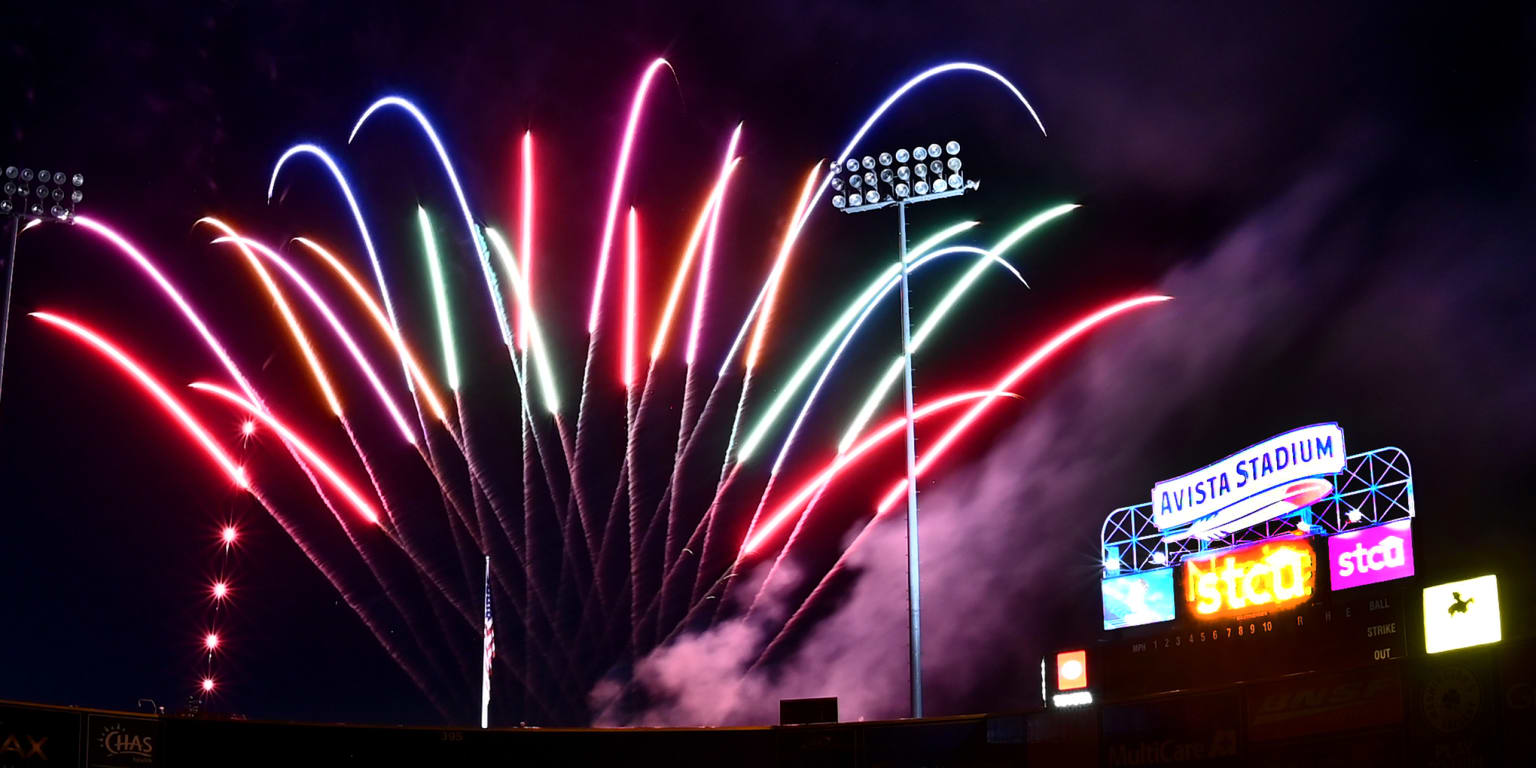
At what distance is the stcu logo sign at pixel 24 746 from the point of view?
596 inches

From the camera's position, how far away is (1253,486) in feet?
123

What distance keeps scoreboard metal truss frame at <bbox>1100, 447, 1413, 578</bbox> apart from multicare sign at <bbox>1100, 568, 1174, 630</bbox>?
0.32 meters

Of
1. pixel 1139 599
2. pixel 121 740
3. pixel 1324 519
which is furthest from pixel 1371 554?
pixel 121 740

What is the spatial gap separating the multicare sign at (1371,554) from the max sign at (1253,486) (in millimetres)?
1195

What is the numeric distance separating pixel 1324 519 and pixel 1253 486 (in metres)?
1.71

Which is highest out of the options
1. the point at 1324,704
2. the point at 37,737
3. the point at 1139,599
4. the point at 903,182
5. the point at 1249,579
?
the point at 903,182

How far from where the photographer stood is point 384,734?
18.1 meters

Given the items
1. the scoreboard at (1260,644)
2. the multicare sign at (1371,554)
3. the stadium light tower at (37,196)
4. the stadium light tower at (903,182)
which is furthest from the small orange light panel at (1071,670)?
the stadium light tower at (37,196)

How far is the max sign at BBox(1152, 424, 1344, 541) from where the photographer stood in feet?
117

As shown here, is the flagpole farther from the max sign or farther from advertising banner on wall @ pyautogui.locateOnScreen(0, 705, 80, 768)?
advertising banner on wall @ pyautogui.locateOnScreen(0, 705, 80, 768)

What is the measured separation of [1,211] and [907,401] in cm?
1740

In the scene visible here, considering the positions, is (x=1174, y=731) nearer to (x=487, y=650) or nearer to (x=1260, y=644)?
(x=1260, y=644)

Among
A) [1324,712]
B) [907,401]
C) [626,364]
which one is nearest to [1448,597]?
[907,401]

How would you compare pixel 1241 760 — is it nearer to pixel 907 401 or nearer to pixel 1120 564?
pixel 907 401
